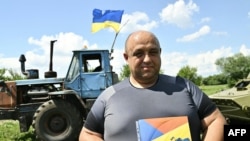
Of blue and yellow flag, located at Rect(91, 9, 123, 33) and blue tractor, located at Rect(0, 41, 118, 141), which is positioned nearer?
blue tractor, located at Rect(0, 41, 118, 141)

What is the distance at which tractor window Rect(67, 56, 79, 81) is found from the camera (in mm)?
9714

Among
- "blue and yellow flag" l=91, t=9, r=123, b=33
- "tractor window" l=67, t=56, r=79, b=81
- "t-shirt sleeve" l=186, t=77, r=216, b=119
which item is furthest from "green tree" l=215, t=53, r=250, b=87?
"t-shirt sleeve" l=186, t=77, r=216, b=119

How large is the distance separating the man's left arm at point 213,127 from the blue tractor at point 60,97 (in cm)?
721

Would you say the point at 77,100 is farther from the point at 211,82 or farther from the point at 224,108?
the point at 211,82

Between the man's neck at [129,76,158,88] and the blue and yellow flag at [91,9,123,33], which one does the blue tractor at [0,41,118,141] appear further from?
the man's neck at [129,76,158,88]

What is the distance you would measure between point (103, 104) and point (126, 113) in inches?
7.1

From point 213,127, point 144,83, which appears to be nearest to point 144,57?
point 144,83

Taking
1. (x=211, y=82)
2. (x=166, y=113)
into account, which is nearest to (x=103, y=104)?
(x=166, y=113)

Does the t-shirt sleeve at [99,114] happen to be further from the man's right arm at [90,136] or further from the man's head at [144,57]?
the man's head at [144,57]

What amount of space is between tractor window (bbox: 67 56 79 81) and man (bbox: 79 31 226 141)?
7.46 m

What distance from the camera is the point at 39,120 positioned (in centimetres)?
923

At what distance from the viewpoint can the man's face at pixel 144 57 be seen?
2225mm

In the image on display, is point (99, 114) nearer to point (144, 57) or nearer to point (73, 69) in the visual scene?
point (144, 57)

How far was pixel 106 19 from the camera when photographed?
11.3m
